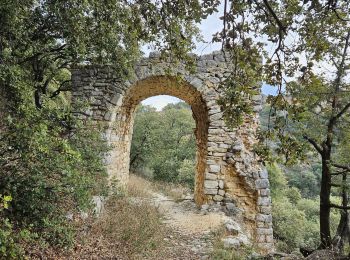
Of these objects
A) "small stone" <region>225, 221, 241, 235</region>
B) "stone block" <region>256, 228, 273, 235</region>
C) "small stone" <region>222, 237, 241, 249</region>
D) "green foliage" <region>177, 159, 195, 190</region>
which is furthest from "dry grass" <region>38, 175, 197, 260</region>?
"green foliage" <region>177, 159, 195, 190</region>

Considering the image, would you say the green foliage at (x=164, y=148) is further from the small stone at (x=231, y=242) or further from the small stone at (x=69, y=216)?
the small stone at (x=69, y=216)

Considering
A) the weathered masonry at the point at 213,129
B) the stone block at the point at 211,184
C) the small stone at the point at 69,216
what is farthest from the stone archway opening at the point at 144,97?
the small stone at the point at 69,216

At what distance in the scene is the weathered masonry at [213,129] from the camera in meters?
7.01

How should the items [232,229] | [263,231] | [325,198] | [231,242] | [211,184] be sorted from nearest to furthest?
1. [231,242]
2. [232,229]
3. [263,231]
4. [211,184]
5. [325,198]

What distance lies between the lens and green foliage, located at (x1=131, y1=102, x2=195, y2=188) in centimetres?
1580

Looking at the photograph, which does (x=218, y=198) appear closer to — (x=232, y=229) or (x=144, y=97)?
(x=232, y=229)

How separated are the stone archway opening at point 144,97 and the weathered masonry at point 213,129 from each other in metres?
0.04

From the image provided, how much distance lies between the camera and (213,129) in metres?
7.32

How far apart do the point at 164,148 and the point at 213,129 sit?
10.9 meters

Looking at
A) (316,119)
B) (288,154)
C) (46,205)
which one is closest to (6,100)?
(46,205)

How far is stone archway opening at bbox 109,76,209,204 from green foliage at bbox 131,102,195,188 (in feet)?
20.8

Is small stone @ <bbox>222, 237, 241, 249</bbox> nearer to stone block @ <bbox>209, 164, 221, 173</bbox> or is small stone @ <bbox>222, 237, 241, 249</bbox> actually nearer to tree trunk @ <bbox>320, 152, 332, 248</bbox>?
stone block @ <bbox>209, 164, 221, 173</bbox>

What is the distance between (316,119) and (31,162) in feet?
22.9

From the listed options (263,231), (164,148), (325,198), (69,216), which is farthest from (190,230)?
(164,148)
